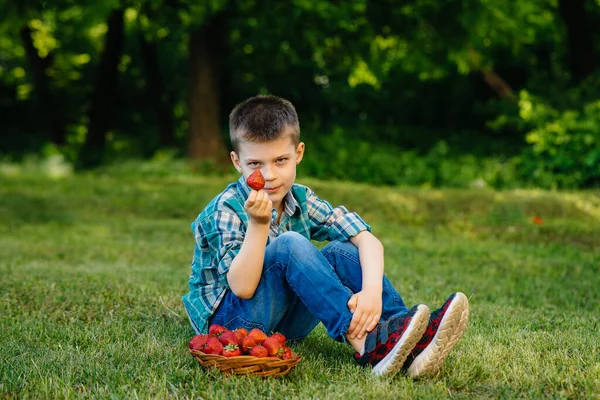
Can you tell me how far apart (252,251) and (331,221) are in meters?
0.74

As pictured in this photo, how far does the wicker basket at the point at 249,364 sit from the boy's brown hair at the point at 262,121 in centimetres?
103

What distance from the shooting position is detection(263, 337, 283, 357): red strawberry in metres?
3.21

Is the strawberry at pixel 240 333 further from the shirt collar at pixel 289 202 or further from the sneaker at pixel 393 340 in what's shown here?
the shirt collar at pixel 289 202

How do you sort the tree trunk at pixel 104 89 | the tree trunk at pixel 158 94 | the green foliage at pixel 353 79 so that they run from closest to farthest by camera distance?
the green foliage at pixel 353 79
the tree trunk at pixel 104 89
the tree trunk at pixel 158 94

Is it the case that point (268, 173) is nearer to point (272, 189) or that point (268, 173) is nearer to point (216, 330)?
point (272, 189)

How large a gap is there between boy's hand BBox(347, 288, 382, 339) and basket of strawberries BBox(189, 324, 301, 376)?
0.32 m

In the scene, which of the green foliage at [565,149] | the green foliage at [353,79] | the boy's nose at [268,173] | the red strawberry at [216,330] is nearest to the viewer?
the red strawberry at [216,330]

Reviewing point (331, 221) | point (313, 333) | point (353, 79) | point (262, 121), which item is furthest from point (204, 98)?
point (262, 121)

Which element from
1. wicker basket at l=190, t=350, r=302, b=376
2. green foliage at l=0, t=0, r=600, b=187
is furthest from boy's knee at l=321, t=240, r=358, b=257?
green foliage at l=0, t=0, r=600, b=187

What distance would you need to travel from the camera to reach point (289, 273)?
3439 millimetres

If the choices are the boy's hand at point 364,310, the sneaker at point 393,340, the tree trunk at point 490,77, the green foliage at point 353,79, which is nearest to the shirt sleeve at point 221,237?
the boy's hand at point 364,310

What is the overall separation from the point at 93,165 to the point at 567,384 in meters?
14.1

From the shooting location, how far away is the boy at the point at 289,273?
323cm

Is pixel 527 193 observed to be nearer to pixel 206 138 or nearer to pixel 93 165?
pixel 206 138
